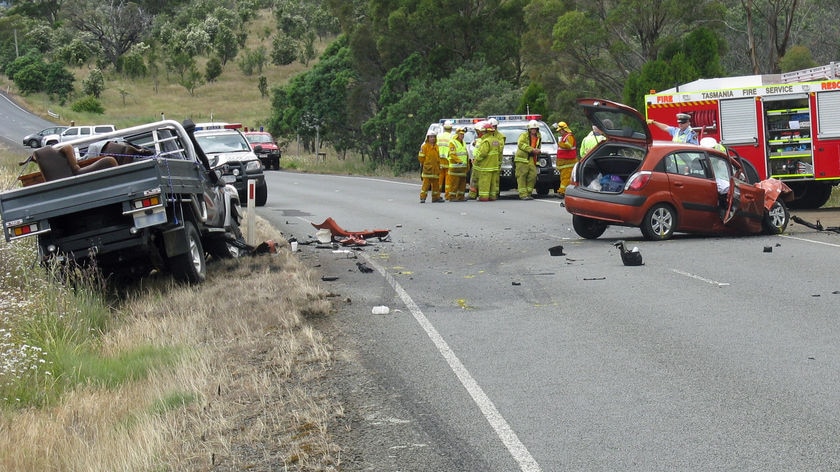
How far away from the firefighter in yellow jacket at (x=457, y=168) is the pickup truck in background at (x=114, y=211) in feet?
41.1

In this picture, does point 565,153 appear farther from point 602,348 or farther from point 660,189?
point 602,348

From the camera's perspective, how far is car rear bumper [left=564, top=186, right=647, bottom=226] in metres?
16.5

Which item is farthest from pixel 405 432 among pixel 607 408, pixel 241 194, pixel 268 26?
pixel 268 26

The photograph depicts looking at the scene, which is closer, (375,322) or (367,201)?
(375,322)

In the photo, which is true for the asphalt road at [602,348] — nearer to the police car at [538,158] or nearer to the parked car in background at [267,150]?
the police car at [538,158]

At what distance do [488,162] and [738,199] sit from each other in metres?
9.29

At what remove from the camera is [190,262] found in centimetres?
1261

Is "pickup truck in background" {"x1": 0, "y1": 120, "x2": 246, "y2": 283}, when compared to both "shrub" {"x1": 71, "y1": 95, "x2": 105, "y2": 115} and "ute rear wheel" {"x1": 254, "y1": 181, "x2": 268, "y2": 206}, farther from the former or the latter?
"shrub" {"x1": 71, "y1": 95, "x2": 105, "y2": 115}

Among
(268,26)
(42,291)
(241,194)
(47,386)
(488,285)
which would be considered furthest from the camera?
(268,26)

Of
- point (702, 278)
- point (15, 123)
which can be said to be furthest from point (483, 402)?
point (15, 123)

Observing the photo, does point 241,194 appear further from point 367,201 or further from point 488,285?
point 488,285

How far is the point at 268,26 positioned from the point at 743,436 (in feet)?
366

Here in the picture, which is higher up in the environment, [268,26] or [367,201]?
[268,26]

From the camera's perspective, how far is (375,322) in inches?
420
